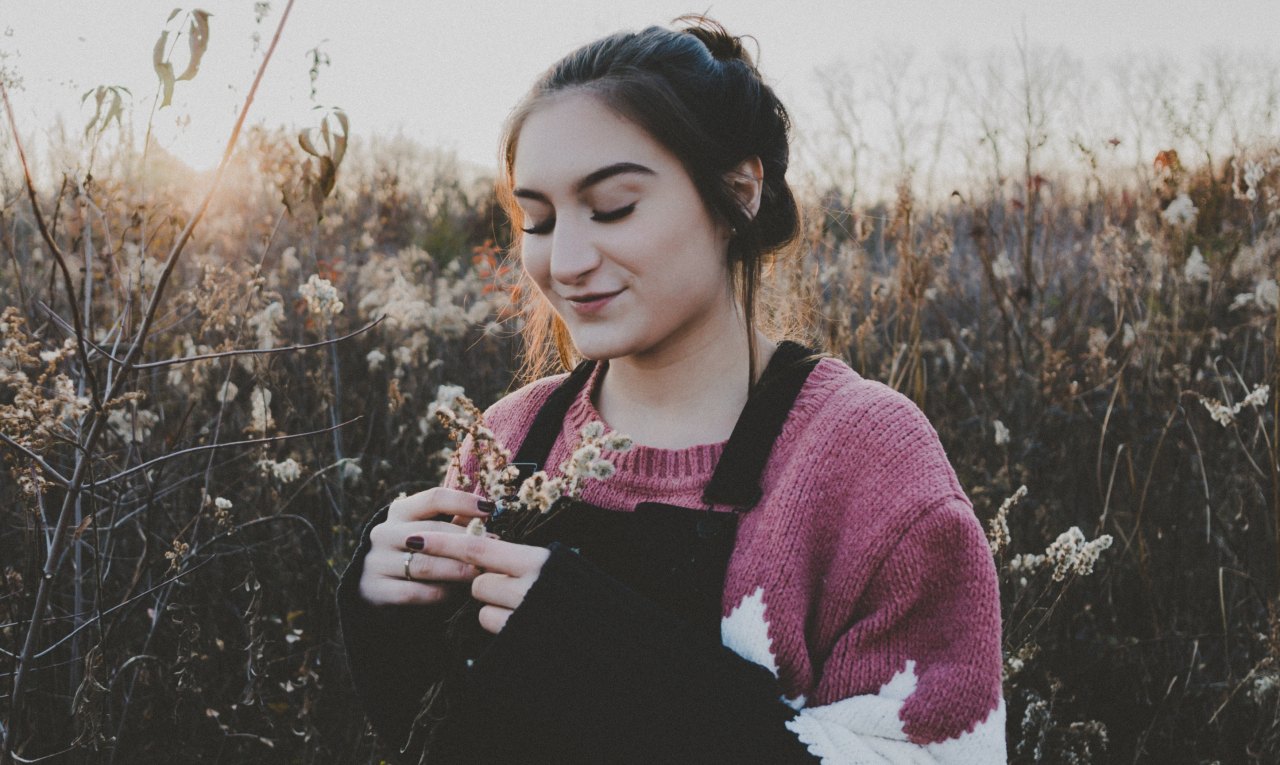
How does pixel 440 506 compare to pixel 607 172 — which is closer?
pixel 440 506

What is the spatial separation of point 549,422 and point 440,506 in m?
0.42

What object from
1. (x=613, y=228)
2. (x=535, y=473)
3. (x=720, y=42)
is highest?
(x=720, y=42)

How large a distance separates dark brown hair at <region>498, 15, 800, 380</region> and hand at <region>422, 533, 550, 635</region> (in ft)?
1.74

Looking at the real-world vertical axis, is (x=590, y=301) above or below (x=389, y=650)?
above

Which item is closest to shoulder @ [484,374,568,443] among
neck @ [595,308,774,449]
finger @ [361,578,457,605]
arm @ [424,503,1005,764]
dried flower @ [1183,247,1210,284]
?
neck @ [595,308,774,449]

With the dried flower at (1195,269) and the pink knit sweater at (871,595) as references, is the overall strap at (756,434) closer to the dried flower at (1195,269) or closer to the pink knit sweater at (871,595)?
the pink knit sweater at (871,595)

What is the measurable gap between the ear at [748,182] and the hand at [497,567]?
67 centimetres

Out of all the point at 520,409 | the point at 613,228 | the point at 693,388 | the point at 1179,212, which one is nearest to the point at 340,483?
the point at 520,409

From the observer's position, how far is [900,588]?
1245mm

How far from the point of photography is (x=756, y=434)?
1.40 metres

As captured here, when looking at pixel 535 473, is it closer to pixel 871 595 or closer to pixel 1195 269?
pixel 871 595

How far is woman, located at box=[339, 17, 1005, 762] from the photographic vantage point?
1192mm

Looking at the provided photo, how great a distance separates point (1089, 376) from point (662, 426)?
2718mm

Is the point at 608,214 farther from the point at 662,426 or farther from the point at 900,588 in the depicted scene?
the point at 900,588
